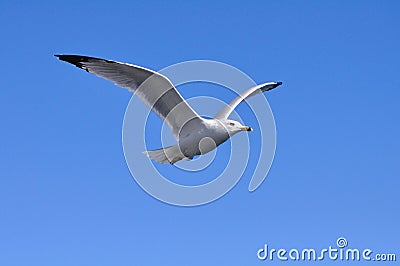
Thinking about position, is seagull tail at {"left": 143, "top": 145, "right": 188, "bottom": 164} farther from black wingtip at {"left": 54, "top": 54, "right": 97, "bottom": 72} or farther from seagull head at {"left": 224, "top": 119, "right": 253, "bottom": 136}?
black wingtip at {"left": 54, "top": 54, "right": 97, "bottom": 72}

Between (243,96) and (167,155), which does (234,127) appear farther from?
(243,96)

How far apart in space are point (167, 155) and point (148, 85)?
4.35ft

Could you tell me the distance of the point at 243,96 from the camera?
15555mm

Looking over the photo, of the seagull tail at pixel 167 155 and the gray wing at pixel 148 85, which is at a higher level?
the gray wing at pixel 148 85

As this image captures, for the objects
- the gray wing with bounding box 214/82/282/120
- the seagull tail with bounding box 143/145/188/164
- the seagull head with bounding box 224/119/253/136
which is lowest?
the seagull tail with bounding box 143/145/188/164

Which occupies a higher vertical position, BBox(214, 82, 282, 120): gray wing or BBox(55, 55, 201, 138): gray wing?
BBox(214, 82, 282, 120): gray wing

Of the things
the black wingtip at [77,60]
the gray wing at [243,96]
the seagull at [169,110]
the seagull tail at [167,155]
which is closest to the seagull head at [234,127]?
the seagull at [169,110]

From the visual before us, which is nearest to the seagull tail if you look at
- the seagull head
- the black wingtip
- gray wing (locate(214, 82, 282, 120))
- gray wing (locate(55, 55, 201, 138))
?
gray wing (locate(55, 55, 201, 138))

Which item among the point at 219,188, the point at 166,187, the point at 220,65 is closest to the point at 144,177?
the point at 166,187

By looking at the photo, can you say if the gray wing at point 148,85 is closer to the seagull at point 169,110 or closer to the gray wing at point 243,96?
the seagull at point 169,110

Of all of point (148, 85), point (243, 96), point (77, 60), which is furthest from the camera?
point (243, 96)

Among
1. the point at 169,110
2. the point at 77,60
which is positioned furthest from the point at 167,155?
the point at 77,60

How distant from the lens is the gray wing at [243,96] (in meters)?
14.9

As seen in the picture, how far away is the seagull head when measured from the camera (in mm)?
13812
